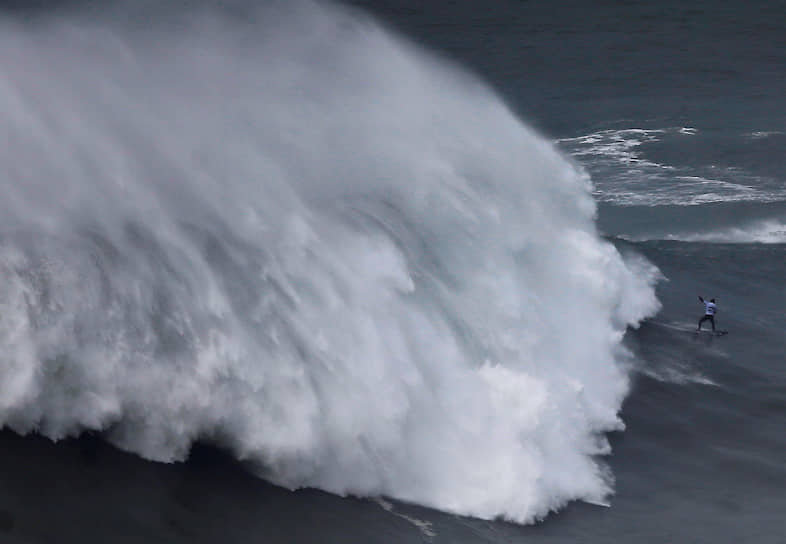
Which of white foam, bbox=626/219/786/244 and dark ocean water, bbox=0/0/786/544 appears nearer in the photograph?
dark ocean water, bbox=0/0/786/544

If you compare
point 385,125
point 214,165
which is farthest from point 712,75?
point 214,165

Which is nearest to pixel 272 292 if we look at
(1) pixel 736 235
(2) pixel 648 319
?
(2) pixel 648 319

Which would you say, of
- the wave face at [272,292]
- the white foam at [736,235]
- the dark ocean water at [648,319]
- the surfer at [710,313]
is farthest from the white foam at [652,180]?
the wave face at [272,292]

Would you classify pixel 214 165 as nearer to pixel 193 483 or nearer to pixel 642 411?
pixel 193 483

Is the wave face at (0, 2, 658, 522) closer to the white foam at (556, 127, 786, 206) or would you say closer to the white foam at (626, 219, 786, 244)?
the white foam at (626, 219, 786, 244)

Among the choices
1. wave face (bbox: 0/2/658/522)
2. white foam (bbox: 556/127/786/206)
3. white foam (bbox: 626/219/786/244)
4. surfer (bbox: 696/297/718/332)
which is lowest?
wave face (bbox: 0/2/658/522)

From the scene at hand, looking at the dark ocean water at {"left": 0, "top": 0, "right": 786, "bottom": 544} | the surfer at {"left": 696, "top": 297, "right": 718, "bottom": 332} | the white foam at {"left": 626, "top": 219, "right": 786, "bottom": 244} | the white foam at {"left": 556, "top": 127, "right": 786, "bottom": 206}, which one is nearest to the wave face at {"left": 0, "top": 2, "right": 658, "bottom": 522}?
Result: the dark ocean water at {"left": 0, "top": 0, "right": 786, "bottom": 544}
